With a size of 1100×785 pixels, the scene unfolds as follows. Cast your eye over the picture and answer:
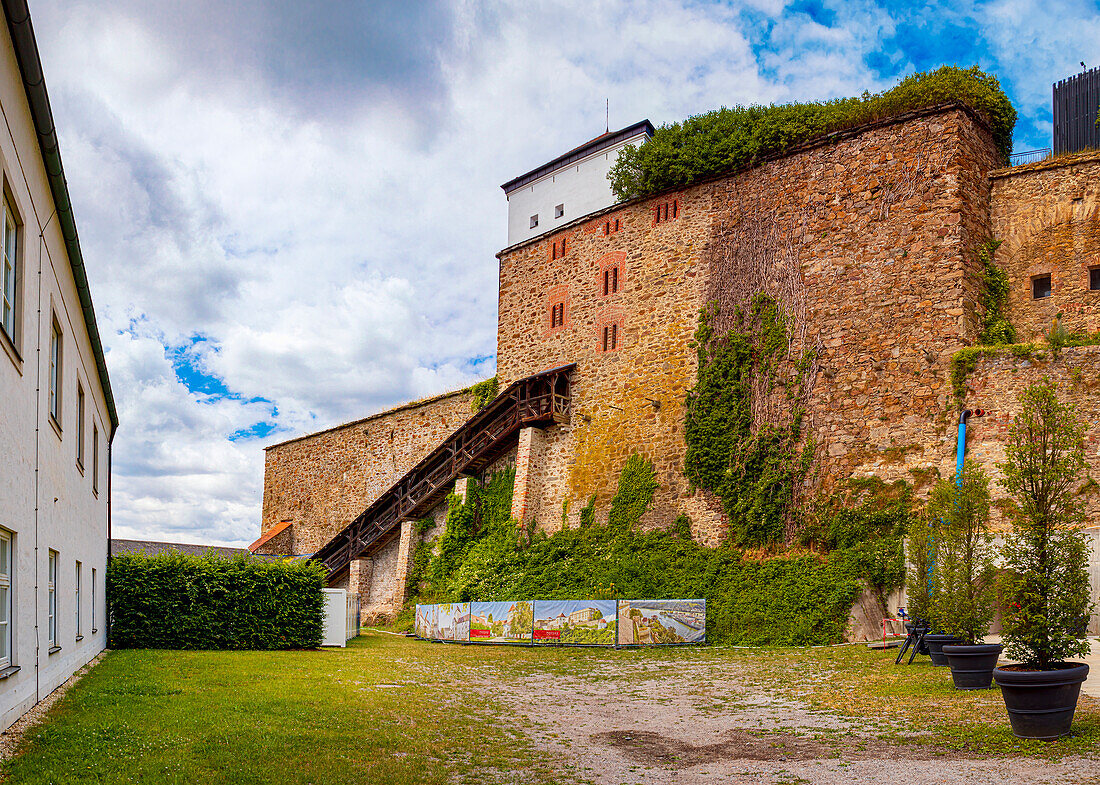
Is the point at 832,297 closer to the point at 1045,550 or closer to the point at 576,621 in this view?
the point at 576,621

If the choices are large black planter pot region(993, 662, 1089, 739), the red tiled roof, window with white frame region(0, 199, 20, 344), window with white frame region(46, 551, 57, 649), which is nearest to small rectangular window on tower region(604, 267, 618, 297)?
window with white frame region(46, 551, 57, 649)

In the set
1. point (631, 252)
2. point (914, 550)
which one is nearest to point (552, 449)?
point (631, 252)

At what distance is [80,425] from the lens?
15.5 m

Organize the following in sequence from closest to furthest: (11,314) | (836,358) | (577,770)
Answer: (577,770)
(11,314)
(836,358)

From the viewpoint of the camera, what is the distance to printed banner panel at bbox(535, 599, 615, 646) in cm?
1972

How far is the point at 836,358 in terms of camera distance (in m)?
21.2

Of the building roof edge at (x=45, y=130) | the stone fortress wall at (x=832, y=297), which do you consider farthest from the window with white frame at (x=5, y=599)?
the stone fortress wall at (x=832, y=297)

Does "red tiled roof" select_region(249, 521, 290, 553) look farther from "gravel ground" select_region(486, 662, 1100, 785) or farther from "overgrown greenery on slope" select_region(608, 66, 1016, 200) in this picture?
"gravel ground" select_region(486, 662, 1100, 785)

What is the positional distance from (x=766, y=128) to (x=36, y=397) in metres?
18.7

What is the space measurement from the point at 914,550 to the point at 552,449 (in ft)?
48.5

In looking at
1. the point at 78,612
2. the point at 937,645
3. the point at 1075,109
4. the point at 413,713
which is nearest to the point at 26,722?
the point at 413,713

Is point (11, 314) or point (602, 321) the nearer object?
point (11, 314)

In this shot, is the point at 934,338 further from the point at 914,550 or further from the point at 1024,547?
the point at 1024,547

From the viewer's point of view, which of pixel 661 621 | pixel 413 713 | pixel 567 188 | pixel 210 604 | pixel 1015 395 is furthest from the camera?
pixel 567 188
